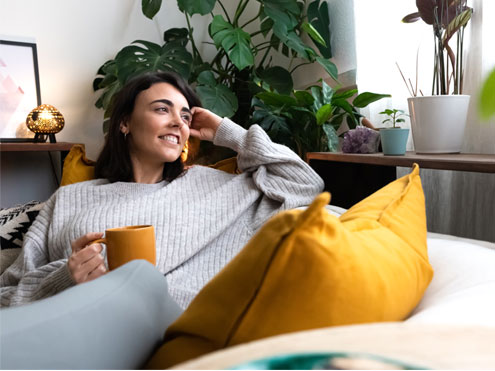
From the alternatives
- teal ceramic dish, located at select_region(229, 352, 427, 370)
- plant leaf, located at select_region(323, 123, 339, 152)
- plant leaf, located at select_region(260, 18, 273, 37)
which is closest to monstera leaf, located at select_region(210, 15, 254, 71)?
plant leaf, located at select_region(260, 18, 273, 37)

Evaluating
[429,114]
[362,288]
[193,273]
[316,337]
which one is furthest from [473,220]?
[316,337]

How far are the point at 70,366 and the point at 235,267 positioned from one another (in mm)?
165

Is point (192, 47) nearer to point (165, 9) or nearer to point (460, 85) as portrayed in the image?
point (165, 9)

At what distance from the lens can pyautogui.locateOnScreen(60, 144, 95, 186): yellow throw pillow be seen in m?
1.73

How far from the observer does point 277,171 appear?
155cm

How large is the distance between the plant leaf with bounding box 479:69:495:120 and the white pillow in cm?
36

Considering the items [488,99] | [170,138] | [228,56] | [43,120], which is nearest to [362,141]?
[170,138]

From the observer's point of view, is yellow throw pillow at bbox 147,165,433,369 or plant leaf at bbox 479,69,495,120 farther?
yellow throw pillow at bbox 147,165,433,369

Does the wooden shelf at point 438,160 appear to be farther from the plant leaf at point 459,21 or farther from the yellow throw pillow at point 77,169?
the yellow throw pillow at point 77,169

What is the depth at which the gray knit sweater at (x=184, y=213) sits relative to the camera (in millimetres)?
1275

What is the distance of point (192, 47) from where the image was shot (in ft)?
10.2

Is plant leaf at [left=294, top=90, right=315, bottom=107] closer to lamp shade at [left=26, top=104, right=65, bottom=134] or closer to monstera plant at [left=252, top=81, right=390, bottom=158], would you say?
monstera plant at [left=252, top=81, right=390, bottom=158]

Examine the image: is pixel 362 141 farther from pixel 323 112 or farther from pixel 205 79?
pixel 205 79

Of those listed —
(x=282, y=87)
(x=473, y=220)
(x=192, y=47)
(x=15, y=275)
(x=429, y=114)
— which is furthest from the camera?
(x=192, y=47)
